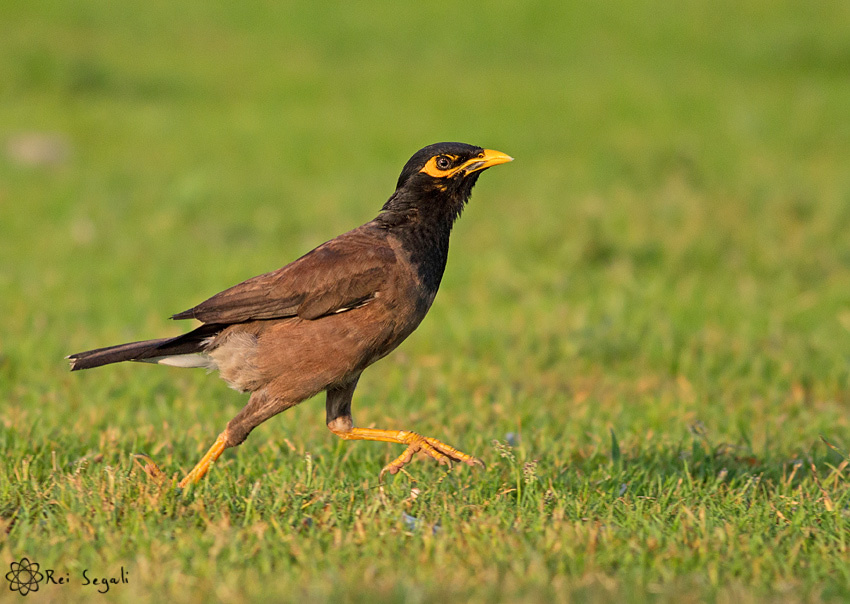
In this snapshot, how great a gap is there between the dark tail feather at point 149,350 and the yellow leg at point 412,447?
2.83 ft

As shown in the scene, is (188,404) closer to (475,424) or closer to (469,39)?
(475,424)

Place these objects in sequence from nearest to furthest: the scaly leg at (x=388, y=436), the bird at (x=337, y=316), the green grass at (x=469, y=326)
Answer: the green grass at (x=469, y=326), the bird at (x=337, y=316), the scaly leg at (x=388, y=436)

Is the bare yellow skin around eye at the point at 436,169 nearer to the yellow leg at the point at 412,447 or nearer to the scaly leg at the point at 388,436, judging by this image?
the scaly leg at the point at 388,436

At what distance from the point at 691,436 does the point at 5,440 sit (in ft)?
12.3

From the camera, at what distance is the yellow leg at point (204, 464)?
4957mm

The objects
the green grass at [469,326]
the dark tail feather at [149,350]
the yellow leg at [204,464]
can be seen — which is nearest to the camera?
the green grass at [469,326]

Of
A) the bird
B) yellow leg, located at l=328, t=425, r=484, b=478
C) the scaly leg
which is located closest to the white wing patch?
the bird

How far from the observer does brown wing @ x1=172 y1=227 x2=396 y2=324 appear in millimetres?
5086

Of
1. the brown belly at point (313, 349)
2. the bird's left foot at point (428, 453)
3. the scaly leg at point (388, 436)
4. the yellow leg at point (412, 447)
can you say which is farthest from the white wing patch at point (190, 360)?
the bird's left foot at point (428, 453)

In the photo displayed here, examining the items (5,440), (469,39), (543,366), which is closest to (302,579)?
(5,440)

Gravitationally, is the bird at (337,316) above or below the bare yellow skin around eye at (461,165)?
below

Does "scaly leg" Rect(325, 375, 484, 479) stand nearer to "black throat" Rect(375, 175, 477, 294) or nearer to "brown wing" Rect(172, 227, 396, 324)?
"brown wing" Rect(172, 227, 396, 324)

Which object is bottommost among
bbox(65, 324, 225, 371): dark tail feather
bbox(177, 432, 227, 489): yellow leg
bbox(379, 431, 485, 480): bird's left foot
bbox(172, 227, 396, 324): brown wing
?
bbox(379, 431, 485, 480): bird's left foot

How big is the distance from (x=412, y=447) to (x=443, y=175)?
1.37 meters
